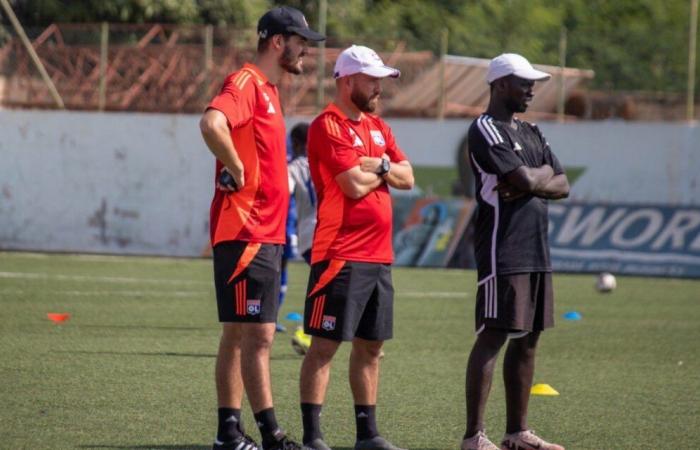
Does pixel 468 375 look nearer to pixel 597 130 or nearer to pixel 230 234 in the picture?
pixel 230 234

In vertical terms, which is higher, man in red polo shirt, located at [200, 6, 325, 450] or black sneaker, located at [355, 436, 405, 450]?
man in red polo shirt, located at [200, 6, 325, 450]

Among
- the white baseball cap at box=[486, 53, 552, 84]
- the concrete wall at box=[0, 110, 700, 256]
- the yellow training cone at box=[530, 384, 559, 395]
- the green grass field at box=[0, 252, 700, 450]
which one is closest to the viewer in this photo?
the white baseball cap at box=[486, 53, 552, 84]

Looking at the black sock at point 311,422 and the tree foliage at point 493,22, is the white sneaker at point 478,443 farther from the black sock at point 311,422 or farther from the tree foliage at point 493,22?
the tree foliage at point 493,22

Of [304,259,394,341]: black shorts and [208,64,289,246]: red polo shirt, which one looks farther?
[304,259,394,341]: black shorts

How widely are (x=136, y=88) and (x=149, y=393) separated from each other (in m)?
17.3

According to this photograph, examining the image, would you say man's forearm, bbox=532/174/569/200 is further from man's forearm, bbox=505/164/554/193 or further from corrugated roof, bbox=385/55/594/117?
Result: corrugated roof, bbox=385/55/594/117

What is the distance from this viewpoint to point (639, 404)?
31.1 feet

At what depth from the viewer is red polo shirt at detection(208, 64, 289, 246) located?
7.24 metres

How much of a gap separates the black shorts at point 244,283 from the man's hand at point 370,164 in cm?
68

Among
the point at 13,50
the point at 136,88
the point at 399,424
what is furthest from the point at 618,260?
the point at 399,424

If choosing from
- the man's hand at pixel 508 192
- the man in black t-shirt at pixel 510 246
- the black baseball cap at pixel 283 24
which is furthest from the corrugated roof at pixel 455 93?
the black baseball cap at pixel 283 24

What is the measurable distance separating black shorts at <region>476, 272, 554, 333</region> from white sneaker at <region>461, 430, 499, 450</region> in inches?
22.1

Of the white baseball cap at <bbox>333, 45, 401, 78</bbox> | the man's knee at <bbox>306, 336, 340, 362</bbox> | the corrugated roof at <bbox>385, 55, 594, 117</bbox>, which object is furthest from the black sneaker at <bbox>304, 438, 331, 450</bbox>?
the corrugated roof at <bbox>385, 55, 594, 117</bbox>

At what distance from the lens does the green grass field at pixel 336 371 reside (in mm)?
8266
